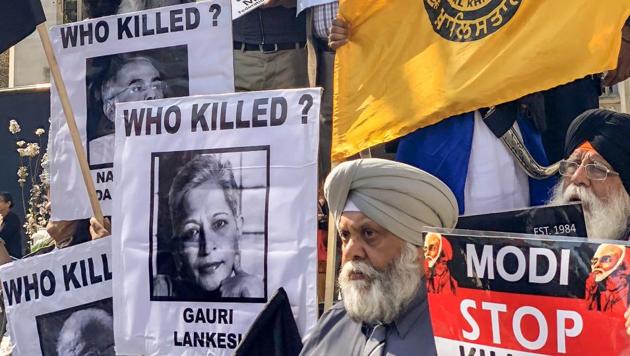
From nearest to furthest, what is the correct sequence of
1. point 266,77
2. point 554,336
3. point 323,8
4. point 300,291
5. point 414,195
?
point 554,336, point 414,195, point 300,291, point 323,8, point 266,77

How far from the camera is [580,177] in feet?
13.2

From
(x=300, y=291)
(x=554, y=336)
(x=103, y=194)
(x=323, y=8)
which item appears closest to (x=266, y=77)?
(x=323, y=8)

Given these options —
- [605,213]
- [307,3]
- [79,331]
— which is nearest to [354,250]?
[605,213]

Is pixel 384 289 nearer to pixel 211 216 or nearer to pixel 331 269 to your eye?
pixel 331 269

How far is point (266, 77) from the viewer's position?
6395 mm

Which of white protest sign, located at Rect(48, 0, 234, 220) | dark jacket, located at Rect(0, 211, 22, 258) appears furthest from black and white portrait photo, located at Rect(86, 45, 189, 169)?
dark jacket, located at Rect(0, 211, 22, 258)

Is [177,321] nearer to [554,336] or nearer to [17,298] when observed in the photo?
[17,298]

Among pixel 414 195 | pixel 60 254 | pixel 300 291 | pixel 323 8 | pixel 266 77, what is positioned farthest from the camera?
pixel 266 77

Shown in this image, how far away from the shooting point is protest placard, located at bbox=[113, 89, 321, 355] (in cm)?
438

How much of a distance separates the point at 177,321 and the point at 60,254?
2.98 ft

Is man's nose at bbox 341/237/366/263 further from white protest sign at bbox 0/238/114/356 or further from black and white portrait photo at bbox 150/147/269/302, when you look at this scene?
white protest sign at bbox 0/238/114/356

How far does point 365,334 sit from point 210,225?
1.23 meters

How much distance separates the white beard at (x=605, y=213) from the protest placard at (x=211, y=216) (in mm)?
1033

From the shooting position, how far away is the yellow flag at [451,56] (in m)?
4.43
